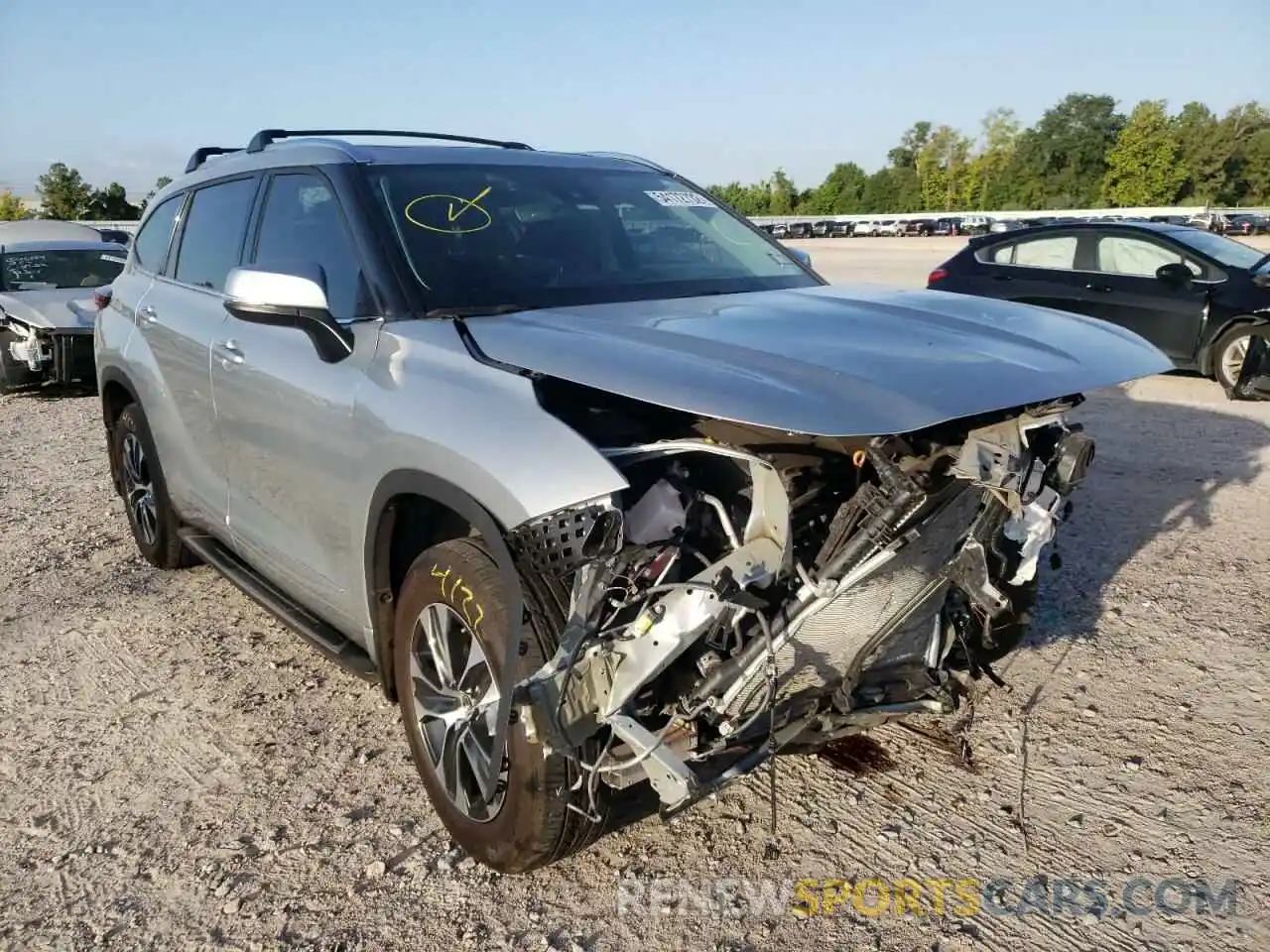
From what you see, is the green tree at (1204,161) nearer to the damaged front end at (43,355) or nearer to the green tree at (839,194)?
the green tree at (839,194)

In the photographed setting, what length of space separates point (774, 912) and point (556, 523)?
124 centimetres

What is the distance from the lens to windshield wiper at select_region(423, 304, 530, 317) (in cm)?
293

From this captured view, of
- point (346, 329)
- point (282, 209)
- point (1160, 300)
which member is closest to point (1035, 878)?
point (346, 329)

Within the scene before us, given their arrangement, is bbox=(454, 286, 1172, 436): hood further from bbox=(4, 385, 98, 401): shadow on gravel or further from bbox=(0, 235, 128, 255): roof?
bbox=(0, 235, 128, 255): roof

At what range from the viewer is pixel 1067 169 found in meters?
83.3

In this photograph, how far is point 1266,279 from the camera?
30.9 feet

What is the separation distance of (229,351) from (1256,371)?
6.27 meters

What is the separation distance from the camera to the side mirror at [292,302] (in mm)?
2775

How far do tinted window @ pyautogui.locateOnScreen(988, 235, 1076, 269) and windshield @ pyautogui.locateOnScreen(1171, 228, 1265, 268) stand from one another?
99 centimetres

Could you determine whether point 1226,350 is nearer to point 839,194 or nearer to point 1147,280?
point 1147,280

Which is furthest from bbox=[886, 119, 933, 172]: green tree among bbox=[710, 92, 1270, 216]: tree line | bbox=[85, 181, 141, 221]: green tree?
bbox=[85, 181, 141, 221]: green tree

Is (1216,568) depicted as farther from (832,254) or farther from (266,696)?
(832,254)

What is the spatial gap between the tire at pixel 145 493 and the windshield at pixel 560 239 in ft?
7.56

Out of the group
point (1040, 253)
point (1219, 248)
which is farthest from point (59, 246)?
point (1219, 248)
